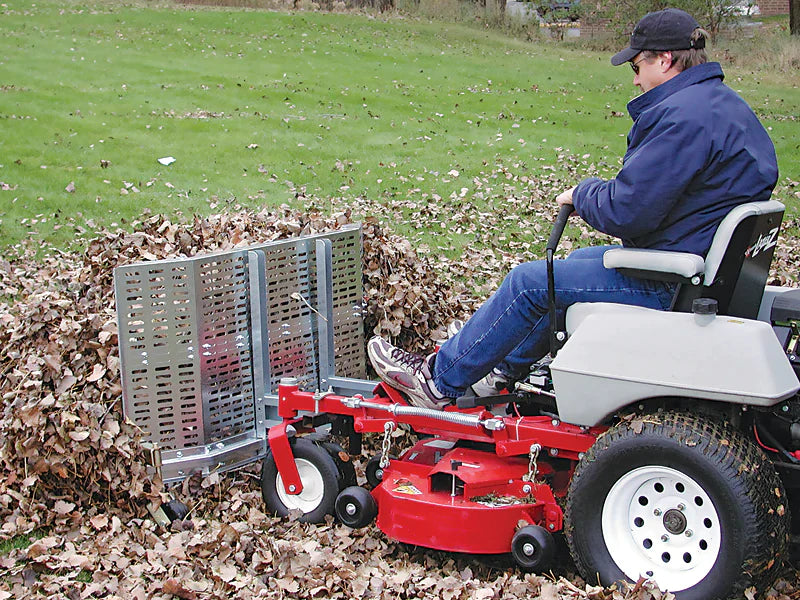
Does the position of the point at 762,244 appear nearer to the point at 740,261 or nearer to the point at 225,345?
the point at 740,261

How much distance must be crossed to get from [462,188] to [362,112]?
5.79 metres

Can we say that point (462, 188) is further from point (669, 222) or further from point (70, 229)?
point (669, 222)

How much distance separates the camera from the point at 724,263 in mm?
3664

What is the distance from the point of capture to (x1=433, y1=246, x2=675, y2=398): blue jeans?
12.9 ft

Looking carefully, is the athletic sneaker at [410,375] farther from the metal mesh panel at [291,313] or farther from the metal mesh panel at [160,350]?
the metal mesh panel at [160,350]

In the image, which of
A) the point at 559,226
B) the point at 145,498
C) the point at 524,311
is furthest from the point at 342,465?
Result: the point at 559,226

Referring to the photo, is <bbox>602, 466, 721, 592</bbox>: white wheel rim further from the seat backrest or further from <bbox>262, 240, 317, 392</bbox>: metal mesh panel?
<bbox>262, 240, 317, 392</bbox>: metal mesh panel

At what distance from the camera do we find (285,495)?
477cm

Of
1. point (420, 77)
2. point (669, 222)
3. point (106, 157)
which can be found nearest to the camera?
point (669, 222)

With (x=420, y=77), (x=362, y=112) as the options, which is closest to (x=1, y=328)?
(x=362, y=112)

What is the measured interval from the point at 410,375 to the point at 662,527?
4.61 feet

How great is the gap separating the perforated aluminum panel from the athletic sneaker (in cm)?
61

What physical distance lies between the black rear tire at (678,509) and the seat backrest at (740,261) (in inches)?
19.6

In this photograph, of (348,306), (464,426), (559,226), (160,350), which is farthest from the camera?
(348,306)
